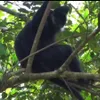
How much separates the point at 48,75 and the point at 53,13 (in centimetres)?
100

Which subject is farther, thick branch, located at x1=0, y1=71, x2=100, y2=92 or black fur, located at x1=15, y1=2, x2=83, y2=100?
black fur, located at x1=15, y1=2, x2=83, y2=100

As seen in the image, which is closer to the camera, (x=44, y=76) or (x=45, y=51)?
(x=44, y=76)

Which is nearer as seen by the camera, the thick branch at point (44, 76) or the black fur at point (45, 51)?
the thick branch at point (44, 76)

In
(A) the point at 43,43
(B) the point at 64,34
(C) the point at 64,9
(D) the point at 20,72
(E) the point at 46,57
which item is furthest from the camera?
(A) the point at 43,43

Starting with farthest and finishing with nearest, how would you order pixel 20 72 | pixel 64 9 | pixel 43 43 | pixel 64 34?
pixel 43 43 → pixel 64 9 → pixel 20 72 → pixel 64 34

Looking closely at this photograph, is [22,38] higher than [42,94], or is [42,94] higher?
[22,38]

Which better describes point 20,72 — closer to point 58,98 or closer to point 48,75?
point 48,75

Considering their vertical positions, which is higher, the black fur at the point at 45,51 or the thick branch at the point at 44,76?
the black fur at the point at 45,51

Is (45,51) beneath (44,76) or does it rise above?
above

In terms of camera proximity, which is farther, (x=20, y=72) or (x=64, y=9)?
(x=64, y=9)

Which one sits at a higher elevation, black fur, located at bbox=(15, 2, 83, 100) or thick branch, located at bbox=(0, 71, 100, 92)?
black fur, located at bbox=(15, 2, 83, 100)

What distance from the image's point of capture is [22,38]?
9.02 feet

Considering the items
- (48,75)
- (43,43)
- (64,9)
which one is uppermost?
(64,9)

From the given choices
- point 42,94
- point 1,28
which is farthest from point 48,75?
point 42,94
